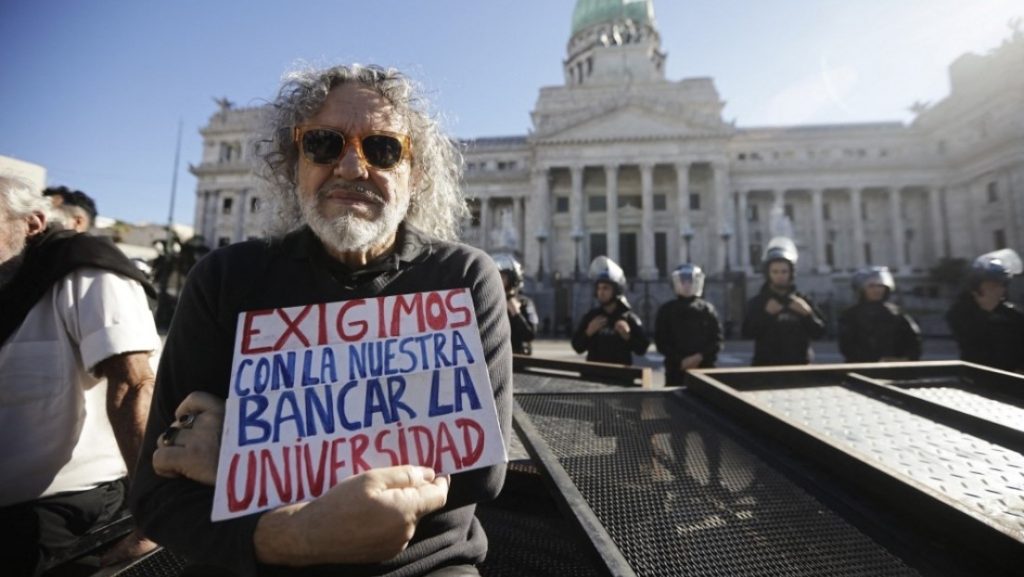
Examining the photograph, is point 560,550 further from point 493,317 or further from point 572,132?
point 572,132

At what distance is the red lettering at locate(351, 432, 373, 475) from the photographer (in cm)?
124

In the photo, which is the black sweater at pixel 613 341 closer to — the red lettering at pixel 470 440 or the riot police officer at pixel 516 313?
the riot police officer at pixel 516 313

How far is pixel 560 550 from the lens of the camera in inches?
78.4

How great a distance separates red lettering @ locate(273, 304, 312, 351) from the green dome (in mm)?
56524

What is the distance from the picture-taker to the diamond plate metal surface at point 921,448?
4.00ft

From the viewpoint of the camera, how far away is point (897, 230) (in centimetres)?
3566

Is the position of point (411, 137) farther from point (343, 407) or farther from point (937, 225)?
point (937, 225)

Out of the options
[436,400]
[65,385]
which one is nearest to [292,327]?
[436,400]

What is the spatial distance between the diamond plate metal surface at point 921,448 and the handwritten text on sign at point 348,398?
3.82 ft

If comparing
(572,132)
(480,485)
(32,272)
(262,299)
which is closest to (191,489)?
(262,299)

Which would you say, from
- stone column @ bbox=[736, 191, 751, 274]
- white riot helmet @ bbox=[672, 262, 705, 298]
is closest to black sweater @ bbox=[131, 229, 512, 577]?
white riot helmet @ bbox=[672, 262, 705, 298]

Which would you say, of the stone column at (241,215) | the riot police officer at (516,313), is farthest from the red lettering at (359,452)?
the stone column at (241,215)

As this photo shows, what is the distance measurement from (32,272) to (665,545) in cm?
308

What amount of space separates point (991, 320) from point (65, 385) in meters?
8.08
